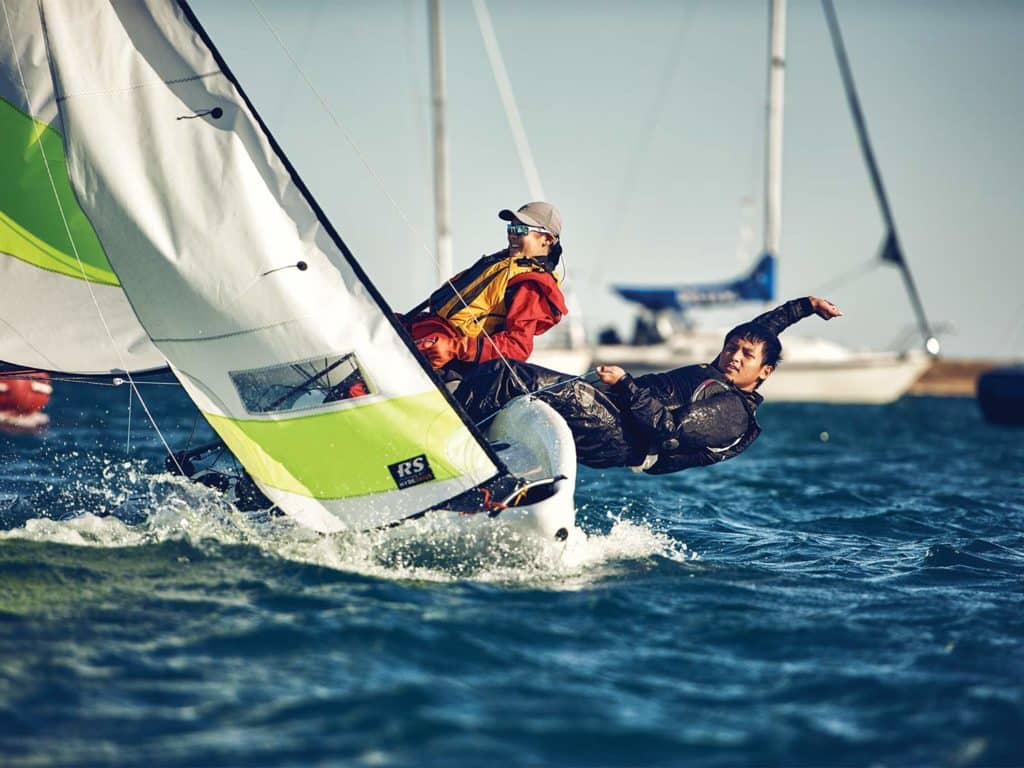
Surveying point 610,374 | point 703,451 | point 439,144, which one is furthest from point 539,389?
point 439,144

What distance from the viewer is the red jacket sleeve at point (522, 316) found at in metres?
6.68

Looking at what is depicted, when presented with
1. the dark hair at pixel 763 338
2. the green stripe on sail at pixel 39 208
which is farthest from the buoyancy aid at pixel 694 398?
the green stripe on sail at pixel 39 208

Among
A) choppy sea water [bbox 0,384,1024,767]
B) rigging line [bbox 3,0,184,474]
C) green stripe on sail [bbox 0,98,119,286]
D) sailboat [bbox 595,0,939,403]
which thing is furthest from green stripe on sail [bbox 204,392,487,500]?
sailboat [bbox 595,0,939,403]

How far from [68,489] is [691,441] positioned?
152 inches

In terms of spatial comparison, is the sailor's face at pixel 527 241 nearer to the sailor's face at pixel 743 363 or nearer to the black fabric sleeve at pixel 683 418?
the black fabric sleeve at pixel 683 418

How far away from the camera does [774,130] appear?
2634 cm

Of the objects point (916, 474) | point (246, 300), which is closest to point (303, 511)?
point (246, 300)

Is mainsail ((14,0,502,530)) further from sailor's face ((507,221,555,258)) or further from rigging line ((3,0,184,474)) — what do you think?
sailor's face ((507,221,555,258))

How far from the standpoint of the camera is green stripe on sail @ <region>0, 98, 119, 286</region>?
6.64 metres

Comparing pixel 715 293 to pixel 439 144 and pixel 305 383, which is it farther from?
pixel 305 383

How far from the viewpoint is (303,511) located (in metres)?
6.05

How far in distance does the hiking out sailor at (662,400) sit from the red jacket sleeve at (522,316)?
0.08m

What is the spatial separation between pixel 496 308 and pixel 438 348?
40 cm

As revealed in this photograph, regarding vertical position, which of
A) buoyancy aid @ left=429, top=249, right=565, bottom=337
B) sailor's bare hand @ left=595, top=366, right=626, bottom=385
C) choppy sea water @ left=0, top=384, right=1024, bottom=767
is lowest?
choppy sea water @ left=0, top=384, right=1024, bottom=767
